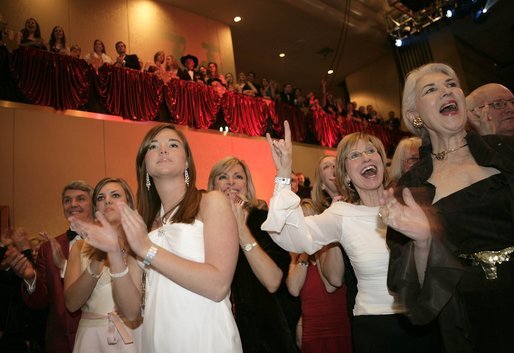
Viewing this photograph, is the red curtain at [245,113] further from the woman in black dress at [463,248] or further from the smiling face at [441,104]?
the woman in black dress at [463,248]

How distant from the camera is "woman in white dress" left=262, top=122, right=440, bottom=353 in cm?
185

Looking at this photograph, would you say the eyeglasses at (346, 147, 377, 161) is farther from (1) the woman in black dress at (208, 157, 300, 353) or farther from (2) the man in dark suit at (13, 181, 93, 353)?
(2) the man in dark suit at (13, 181, 93, 353)

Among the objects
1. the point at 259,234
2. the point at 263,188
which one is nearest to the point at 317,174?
the point at 259,234

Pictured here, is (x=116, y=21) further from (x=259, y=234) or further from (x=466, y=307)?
(x=466, y=307)

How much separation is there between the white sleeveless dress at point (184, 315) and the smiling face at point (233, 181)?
112 centimetres

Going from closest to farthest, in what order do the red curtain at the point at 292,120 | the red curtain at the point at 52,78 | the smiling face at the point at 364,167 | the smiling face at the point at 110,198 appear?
1. the smiling face at the point at 364,167
2. the smiling face at the point at 110,198
3. the red curtain at the point at 52,78
4. the red curtain at the point at 292,120

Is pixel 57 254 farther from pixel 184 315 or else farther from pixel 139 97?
pixel 139 97

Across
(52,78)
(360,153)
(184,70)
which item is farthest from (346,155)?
(184,70)

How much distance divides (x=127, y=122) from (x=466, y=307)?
765cm

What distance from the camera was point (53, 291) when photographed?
288 centimetres

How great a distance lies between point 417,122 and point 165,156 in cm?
138

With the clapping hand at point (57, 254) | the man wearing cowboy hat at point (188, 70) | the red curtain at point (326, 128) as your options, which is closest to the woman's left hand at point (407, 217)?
the clapping hand at point (57, 254)

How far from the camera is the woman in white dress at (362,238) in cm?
185

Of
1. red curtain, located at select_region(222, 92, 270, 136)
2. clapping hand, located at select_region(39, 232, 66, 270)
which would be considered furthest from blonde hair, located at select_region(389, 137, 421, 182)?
red curtain, located at select_region(222, 92, 270, 136)
